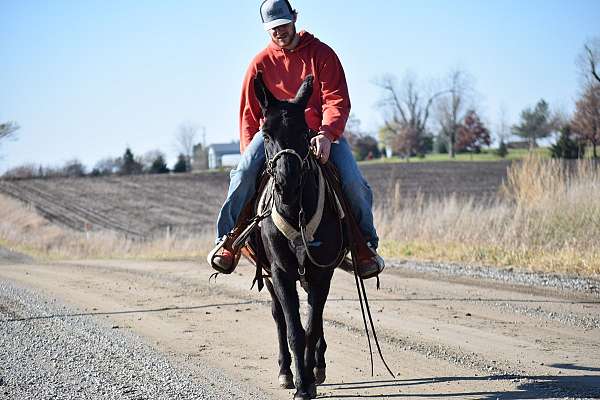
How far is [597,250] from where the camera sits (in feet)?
46.1

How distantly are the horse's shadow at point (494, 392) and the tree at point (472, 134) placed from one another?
98.1m

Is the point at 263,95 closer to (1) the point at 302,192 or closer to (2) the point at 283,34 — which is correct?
(1) the point at 302,192

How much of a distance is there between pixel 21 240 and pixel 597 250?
22783 millimetres

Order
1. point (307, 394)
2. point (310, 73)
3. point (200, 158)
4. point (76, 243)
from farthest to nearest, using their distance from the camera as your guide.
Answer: point (200, 158) < point (76, 243) < point (310, 73) < point (307, 394)

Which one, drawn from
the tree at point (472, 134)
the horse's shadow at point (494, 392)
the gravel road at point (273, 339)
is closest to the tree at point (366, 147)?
the tree at point (472, 134)

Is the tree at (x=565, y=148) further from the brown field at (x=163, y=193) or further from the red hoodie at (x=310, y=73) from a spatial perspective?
the red hoodie at (x=310, y=73)

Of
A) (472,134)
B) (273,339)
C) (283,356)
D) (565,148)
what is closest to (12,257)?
(273,339)

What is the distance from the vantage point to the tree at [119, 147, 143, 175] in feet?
253

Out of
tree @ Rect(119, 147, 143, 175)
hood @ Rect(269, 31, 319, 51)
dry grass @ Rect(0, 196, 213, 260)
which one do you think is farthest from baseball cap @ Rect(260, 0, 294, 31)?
tree @ Rect(119, 147, 143, 175)

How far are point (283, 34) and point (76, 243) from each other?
78.2ft

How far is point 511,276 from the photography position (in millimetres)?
13281

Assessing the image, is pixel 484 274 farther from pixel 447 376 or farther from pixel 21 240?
pixel 21 240

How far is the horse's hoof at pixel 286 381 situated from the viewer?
275 inches

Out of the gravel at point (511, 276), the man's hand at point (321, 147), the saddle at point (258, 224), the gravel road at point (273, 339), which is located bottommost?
the gravel at point (511, 276)
